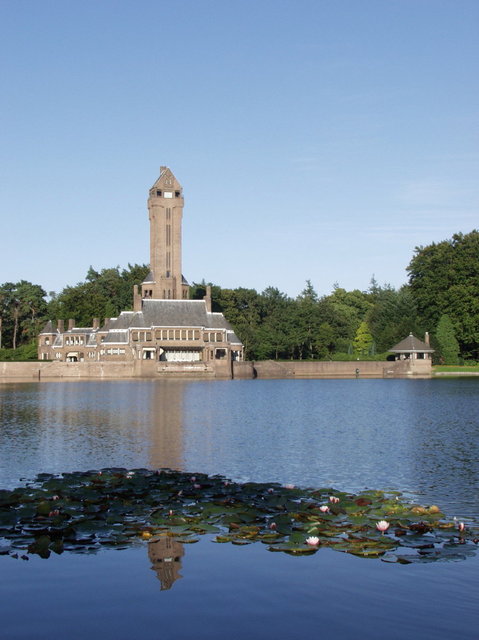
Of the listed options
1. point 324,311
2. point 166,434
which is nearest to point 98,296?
point 324,311

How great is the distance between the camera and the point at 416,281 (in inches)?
4938

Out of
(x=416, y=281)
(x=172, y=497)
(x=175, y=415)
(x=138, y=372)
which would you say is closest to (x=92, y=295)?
(x=138, y=372)

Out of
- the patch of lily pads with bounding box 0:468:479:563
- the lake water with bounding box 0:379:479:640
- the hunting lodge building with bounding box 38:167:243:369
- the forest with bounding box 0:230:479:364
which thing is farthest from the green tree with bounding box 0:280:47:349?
the patch of lily pads with bounding box 0:468:479:563

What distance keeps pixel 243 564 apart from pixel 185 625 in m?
3.01

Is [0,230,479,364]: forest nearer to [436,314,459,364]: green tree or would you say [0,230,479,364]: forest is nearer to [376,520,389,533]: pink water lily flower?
[436,314,459,364]: green tree

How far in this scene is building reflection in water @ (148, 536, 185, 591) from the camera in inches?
503

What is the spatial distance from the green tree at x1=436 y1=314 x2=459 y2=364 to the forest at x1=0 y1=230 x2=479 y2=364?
0.47 feet

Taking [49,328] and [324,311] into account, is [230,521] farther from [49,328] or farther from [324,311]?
[49,328]

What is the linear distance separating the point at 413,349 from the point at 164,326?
3604 centimetres

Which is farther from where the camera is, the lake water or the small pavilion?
the small pavilion

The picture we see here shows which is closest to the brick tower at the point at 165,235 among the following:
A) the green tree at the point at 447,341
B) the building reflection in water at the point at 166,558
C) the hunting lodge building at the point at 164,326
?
the hunting lodge building at the point at 164,326

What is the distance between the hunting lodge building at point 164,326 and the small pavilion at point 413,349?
24577 mm

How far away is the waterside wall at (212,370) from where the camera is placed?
4338 inches

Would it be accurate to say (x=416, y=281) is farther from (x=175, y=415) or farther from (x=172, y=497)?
(x=172, y=497)
